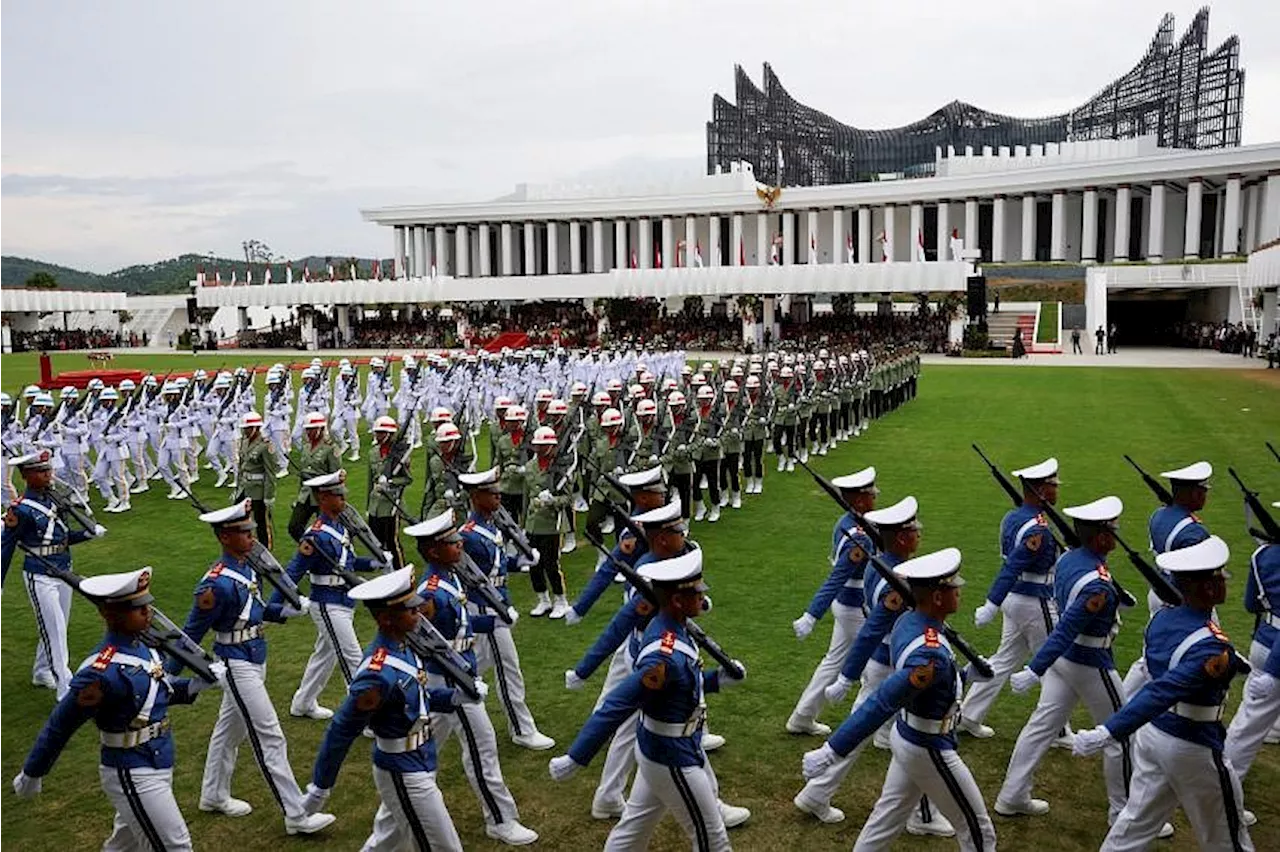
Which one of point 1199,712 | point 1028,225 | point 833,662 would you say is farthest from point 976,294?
point 1199,712

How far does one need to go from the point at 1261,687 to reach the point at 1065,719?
120cm

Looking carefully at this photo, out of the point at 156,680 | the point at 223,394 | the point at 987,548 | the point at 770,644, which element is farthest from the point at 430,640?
the point at 223,394

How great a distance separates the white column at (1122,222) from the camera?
216 feet

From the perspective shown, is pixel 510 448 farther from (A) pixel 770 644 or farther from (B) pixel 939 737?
(B) pixel 939 737

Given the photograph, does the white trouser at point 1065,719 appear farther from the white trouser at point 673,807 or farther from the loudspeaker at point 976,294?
the loudspeaker at point 976,294

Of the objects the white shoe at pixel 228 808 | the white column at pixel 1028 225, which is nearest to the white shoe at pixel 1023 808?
the white shoe at pixel 228 808

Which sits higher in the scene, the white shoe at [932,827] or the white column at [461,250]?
the white column at [461,250]

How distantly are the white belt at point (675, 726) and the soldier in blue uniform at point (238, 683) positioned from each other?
8.25 ft

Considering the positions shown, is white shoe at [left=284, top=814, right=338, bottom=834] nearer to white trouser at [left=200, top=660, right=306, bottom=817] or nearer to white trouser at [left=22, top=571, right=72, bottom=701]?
white trouser at [left=200, top=660, right=306, bottom=817]

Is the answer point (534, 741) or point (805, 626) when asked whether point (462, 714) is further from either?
point (805, 626)

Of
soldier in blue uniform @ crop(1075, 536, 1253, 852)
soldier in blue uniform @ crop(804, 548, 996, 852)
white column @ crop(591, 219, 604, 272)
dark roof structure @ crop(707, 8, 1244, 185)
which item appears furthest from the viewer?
dark roof structure @ crop(707, 8, 1244, 185)

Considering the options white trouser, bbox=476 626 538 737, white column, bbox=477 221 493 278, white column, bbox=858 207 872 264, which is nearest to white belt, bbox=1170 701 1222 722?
white trouser, bbox=476 626 538 737

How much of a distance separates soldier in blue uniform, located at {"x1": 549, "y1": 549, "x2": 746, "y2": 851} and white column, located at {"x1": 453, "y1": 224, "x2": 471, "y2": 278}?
8195 centimetres

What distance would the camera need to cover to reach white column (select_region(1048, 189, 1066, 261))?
67625 mm
